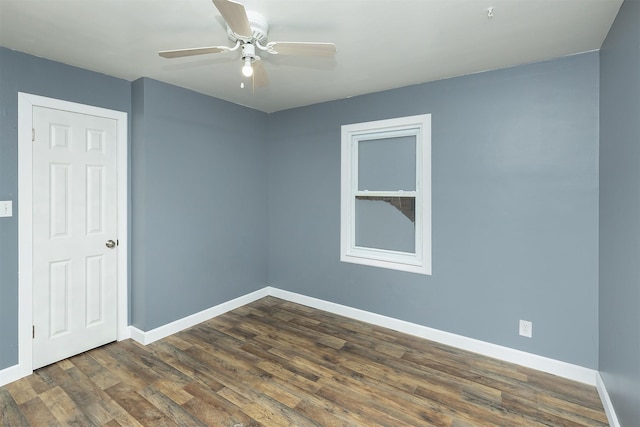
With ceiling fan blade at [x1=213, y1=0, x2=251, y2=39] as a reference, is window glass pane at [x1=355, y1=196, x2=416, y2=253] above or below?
below

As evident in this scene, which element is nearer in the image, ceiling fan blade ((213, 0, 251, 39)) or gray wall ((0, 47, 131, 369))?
ceiling fan blade ((213, 0, 251, 39))

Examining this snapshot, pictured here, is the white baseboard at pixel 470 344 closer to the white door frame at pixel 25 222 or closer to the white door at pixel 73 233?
the white door at pixel 73 233

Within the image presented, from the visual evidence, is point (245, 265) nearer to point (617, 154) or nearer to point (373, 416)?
point (373, 416)

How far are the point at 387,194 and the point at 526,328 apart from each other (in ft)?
5.50

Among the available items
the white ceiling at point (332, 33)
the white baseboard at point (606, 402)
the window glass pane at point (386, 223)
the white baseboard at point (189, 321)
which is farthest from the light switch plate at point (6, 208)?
the white baseboard at point (606, 402)

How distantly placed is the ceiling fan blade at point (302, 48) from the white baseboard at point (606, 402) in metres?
2.69

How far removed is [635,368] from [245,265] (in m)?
3.42

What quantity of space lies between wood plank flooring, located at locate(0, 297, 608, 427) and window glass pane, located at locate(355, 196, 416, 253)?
3.10ft

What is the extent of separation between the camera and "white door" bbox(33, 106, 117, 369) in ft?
7.97

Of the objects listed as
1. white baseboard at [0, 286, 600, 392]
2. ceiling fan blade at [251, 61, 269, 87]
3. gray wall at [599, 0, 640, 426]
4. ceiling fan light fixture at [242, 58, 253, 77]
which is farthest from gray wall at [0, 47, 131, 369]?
gray wall at [599, 0, 640, 426]

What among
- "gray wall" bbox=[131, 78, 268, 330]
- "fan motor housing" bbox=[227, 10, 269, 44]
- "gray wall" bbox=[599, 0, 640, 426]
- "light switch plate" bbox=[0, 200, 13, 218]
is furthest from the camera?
"gray wall" bbox=[131, 78, 268, 330]

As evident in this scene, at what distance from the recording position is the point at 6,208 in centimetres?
223

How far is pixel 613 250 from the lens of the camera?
1885 mm

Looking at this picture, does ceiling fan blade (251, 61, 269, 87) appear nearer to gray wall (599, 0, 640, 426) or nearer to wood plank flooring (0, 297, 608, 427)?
gray wall (599, 0, 640, 426)
